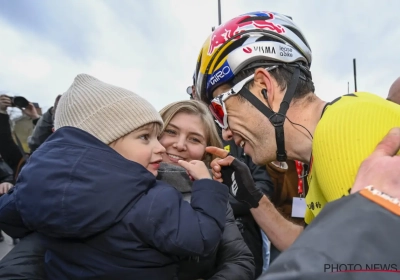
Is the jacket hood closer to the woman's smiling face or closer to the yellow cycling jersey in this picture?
the yellow cycling jersey

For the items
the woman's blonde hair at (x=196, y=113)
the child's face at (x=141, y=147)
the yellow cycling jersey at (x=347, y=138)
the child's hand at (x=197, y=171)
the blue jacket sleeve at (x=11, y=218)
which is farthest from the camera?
the woman's blonde hair at (x=196, y=113)

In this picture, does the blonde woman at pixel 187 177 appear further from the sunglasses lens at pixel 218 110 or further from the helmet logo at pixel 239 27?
the helmet logo at pixel 239 27

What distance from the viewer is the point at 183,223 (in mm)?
1651

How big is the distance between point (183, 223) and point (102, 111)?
2.66 feet

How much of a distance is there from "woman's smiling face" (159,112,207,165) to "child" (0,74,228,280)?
3.33 ft

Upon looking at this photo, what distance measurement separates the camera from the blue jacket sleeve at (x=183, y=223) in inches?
62.9

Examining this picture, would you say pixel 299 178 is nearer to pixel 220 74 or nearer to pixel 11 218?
pixel 220 74

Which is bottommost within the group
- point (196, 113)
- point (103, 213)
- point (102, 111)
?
point (103, 213)

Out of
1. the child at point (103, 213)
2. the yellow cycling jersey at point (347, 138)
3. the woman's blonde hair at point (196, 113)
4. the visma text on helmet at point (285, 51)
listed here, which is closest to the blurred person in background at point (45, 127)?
the woman's blonde hair at point (196, 113)

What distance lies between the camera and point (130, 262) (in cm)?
163

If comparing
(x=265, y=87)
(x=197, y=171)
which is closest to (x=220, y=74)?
(x=265, y=87)

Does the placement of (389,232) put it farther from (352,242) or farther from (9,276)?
(9,276)

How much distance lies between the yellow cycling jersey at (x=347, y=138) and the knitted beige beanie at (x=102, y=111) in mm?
1099

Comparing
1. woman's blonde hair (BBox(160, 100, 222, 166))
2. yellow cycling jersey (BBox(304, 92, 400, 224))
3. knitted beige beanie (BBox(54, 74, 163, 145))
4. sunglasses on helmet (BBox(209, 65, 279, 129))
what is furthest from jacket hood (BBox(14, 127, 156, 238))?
woman's blonde hair (BBox(160, 100, 222, 166))
